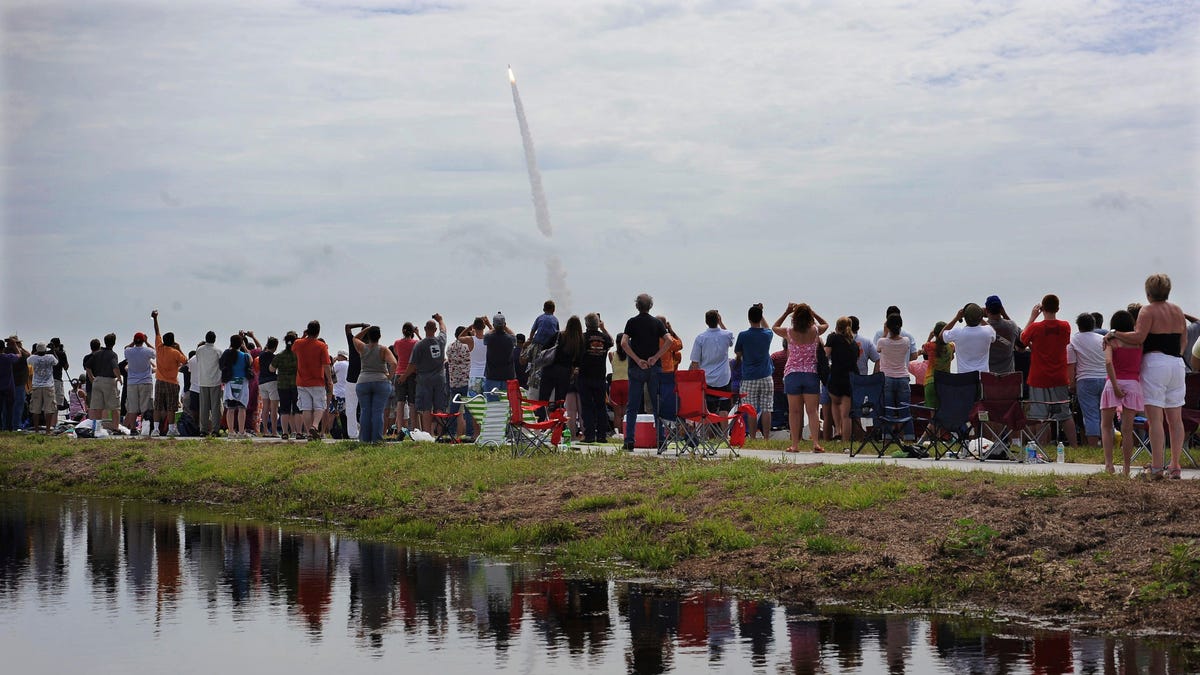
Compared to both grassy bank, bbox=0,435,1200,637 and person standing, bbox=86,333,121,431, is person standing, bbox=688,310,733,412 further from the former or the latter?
person standing, bbox=86,333,121,431

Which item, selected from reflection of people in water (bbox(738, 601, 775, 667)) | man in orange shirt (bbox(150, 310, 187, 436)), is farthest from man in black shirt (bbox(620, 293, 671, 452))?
man in orange shirt (bbox(150, 310, 187, 436))

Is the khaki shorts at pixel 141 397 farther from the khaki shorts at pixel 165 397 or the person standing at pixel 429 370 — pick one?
the person standing at pixel 429 370

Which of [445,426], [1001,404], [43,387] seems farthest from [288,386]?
[1001,404]

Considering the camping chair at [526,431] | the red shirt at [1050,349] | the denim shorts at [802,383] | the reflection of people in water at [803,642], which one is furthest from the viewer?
the camping chair at [526,431]

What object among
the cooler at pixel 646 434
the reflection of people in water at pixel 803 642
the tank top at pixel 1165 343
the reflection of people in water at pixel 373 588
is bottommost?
the reflection of people in water at pixel 803 642

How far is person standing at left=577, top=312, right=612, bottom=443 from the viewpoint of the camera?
76.2ft

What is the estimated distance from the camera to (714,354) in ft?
74.8

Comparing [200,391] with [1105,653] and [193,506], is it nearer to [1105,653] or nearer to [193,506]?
[193,506]

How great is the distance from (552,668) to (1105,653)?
139 inches

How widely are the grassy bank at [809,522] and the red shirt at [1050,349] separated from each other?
3.86 meters

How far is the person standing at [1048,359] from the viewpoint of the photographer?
65.3 ft

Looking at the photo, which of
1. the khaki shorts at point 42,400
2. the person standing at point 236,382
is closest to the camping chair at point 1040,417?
the person standing at point 236,382

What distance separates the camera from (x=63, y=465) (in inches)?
1111

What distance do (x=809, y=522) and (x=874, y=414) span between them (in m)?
7.90
